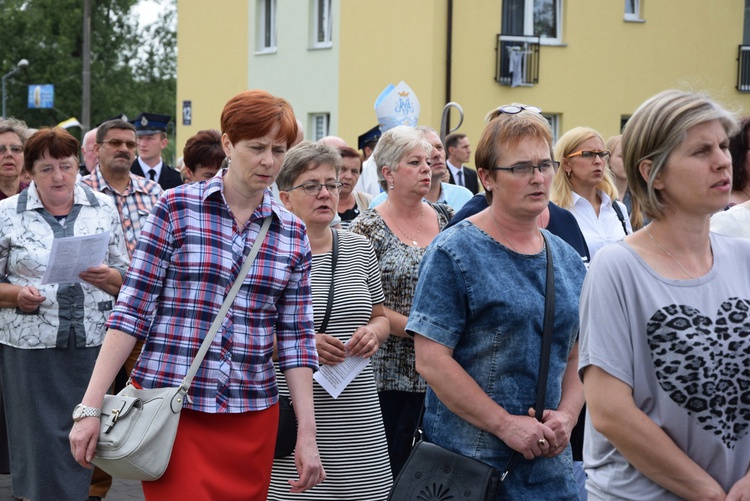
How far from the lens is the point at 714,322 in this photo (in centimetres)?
307

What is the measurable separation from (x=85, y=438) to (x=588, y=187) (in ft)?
13.8

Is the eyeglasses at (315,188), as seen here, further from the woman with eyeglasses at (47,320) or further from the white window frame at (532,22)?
the white window frame at (532,22)

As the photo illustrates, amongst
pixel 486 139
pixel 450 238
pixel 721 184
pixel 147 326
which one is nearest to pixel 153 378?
pixel 147 326

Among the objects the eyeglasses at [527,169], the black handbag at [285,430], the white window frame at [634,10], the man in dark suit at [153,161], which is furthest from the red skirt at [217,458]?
the white window frame at [634,10]

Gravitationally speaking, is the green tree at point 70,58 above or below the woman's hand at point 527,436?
above

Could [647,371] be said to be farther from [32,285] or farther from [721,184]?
[32,285]

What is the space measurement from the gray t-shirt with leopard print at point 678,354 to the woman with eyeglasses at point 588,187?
3.99m

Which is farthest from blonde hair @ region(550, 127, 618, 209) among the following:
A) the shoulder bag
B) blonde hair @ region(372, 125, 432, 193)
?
the shoulder bag

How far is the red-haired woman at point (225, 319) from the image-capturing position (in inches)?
157

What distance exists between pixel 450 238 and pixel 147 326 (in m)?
1.07

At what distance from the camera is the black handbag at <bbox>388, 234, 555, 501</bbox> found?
3770 mm

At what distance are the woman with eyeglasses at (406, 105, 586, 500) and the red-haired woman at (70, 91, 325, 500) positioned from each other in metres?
0.58

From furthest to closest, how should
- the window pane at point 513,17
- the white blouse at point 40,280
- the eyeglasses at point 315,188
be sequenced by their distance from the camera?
the window pane at point 513,17
the white blouse at point 40,280
the eyeglasses at point 315,188

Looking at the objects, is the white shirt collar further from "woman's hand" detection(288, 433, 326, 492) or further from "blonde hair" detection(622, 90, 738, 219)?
"blonde hair" detection(622, 90, 738, 219)
